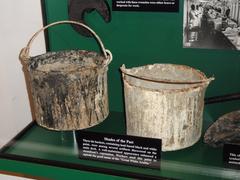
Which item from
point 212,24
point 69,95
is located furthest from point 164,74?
point 69,95

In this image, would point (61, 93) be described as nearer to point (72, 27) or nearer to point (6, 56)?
point (72, 27)

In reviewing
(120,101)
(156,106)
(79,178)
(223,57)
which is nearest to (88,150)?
(79,178)

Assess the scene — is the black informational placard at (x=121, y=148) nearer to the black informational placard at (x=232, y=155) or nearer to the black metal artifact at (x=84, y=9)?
the black informational placard at (x=232, y=155)

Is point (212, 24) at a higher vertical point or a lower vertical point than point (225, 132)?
higher

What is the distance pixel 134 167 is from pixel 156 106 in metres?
0.15

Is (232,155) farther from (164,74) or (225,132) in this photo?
(164,74)

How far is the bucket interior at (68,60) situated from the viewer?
3.40 ft

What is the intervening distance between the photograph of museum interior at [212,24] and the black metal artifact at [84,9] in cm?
22

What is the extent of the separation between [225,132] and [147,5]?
0.40m

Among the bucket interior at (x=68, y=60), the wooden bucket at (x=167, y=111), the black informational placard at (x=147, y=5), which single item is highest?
the black informational placard at (x=147, y=5)

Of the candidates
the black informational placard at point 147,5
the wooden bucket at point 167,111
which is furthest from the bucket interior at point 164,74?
the black informational placard at point 147,5

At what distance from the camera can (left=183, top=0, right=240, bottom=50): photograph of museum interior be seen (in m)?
0.99

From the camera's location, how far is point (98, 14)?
1.10 m

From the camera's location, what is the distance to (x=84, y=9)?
1089 mm
